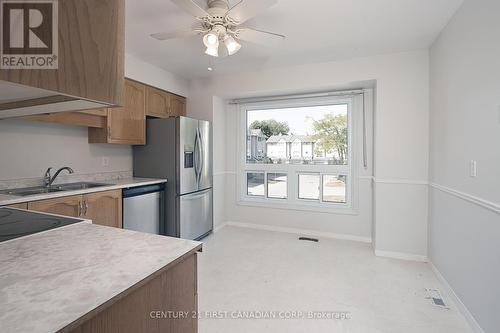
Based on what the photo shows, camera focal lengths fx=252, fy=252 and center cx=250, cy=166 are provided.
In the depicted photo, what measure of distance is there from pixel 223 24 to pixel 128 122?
73.1 inches

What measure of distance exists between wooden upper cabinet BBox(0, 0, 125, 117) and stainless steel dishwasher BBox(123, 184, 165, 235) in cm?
225

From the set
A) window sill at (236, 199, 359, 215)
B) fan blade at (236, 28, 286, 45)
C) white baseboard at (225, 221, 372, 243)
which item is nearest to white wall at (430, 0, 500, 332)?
white baseboard at (225, 221, 372, 243)

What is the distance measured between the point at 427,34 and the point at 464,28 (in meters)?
0.65

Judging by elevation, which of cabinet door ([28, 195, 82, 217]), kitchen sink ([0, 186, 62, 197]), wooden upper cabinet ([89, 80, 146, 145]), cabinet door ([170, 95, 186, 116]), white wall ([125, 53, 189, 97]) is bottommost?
cabinet door ([28, 195, 82, 217])

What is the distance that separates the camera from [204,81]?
4117 millimetres

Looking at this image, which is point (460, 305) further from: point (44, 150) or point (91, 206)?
point (44, 150)

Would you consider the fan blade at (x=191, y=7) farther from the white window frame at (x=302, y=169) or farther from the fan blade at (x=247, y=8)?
the white window frame at (x=302, y=169)

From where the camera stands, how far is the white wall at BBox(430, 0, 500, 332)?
5.13 feet

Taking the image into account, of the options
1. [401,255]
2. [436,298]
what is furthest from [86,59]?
[401,255]

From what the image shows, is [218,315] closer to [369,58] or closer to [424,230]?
[424,230]

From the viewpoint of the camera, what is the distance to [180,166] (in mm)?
3287

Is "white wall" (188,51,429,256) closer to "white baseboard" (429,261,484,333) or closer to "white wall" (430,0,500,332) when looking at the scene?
"white wall" (430,0,500,332)

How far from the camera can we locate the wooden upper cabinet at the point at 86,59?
0.57m

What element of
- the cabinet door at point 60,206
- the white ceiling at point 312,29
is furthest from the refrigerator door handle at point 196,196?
the white ceiling at point 312,29
